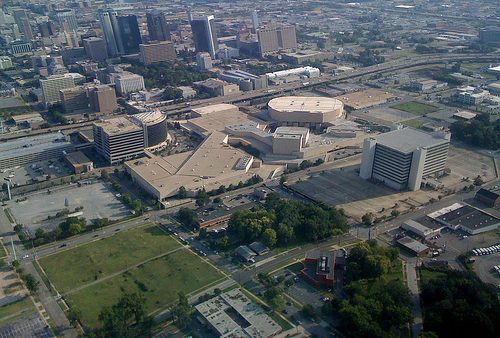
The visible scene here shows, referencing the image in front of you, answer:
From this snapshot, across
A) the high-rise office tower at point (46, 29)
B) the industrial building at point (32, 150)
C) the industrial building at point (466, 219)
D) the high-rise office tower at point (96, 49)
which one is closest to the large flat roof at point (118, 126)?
the industrial building at point (32, 150)

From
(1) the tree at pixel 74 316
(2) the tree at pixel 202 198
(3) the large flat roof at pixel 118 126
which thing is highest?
(3) the large flat roof at pixel 118 126

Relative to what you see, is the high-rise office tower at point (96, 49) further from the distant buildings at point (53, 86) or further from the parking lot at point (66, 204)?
the parking lot at point (66, 204)

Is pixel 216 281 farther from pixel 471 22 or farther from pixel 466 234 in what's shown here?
pixel 471 22

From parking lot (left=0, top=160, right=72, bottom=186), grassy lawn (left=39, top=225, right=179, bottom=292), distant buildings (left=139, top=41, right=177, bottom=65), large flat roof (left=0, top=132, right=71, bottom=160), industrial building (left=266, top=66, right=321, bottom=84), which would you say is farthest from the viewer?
distant buildings (left=139, top=41, right=177, bottom=65)

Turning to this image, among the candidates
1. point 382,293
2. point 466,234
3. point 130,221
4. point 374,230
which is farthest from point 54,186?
point 466,234

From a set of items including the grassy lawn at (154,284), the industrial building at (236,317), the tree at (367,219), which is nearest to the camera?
the industrial building at (236,317)

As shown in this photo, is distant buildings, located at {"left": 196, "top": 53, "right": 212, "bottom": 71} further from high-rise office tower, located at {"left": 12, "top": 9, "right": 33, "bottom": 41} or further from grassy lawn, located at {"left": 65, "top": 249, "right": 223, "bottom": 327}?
grassy lawn, located at {"left": 65, "top": 249, "right": 223, "bottom": 327}

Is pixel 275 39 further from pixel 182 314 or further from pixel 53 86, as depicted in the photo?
pixel 182 314

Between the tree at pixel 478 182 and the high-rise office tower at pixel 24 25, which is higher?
the high-rise office tower at pixel 24 25

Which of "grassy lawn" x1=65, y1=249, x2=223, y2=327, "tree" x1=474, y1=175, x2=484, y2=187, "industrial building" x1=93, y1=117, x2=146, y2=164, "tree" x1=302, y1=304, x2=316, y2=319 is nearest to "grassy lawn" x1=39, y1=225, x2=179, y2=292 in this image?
"grassy lawn" x1=65, y1=249, x2=223, y2=327
